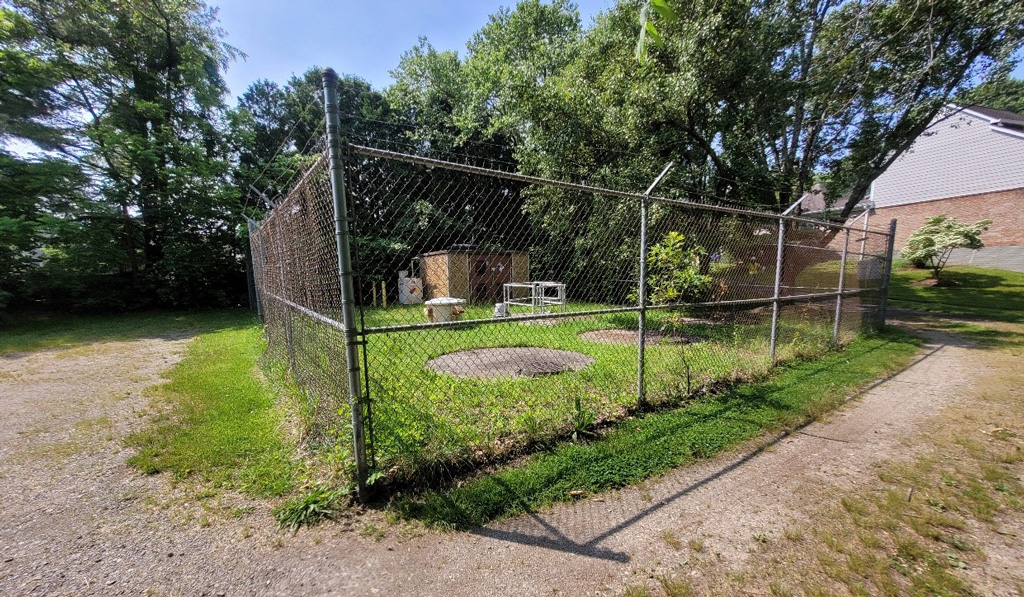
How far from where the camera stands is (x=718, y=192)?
9.78 m

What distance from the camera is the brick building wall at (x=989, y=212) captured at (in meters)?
17.1

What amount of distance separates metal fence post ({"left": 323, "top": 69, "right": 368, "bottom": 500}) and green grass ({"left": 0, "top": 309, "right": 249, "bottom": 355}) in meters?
10.1

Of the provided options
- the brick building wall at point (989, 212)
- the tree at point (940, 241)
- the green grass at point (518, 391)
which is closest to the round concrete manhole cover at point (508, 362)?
the green grass at point (518, 391)

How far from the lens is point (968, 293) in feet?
43.6

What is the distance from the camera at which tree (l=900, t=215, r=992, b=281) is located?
1426 centimetres

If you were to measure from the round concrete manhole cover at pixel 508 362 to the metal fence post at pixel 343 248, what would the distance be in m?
2.45

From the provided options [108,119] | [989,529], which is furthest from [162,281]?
[989,529]

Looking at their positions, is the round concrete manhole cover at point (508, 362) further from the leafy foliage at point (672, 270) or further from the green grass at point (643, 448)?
the green grass at point (643, 448)

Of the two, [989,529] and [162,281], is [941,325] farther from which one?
[162,281]

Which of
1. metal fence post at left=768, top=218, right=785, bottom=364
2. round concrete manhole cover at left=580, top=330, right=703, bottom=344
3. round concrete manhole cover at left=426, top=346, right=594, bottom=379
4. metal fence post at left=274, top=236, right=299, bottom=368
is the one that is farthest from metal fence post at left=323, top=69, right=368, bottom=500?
round concrete manhole cover at left=580, top=330, right=703, bottom=344

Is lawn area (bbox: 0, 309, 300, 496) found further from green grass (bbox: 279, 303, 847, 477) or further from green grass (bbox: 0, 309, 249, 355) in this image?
green grass (bbox: 279, 303, 847, 477)

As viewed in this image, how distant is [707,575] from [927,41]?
1421cm

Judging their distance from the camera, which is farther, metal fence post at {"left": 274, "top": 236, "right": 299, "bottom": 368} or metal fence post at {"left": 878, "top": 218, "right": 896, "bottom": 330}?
metal fence post at {"left": 878, "top": 218, "right": 896, "bottom": 330}

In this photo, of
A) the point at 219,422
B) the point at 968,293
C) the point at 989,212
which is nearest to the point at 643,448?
the point at 219,422
